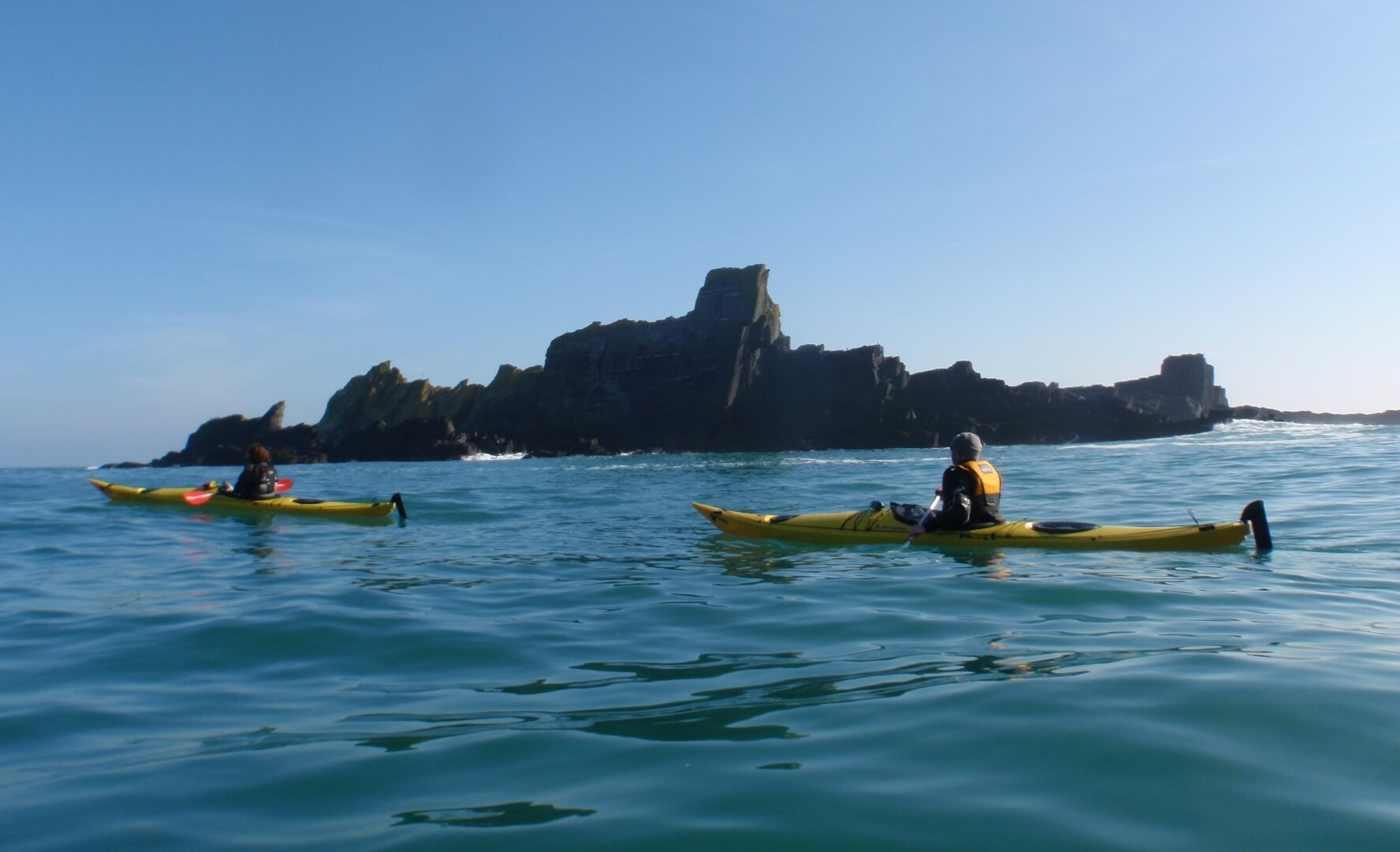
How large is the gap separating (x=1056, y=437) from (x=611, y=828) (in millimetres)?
69682

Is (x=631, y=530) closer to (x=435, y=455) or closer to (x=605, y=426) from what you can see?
(x=435, y=455)

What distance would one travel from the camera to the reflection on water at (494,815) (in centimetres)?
278

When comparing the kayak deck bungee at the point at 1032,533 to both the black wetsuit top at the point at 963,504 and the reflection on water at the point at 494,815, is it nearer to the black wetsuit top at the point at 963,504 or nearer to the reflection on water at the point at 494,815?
the black wetsuit top at the point at 963,504

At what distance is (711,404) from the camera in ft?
253

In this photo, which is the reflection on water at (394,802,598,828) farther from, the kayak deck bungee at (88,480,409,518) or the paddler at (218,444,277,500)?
the paddler at (218,444,277,500)

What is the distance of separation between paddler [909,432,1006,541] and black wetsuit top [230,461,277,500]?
430 inches

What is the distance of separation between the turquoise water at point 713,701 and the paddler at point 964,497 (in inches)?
15.4

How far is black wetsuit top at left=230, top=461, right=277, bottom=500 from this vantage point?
15.1 meters

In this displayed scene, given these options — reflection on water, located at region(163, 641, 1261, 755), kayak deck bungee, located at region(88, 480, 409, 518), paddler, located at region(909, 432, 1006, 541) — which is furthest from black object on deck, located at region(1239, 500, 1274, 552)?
kayak deck bungee, located at region(88, 480, 409, 518)

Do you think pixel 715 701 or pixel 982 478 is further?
pixel 982 478

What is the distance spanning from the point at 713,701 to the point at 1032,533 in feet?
19.9

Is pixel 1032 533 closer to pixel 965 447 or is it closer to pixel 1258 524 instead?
pixel 965 447

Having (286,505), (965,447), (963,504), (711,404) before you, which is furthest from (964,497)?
(711,404)

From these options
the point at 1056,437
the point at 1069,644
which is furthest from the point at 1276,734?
the point at 1056,437
